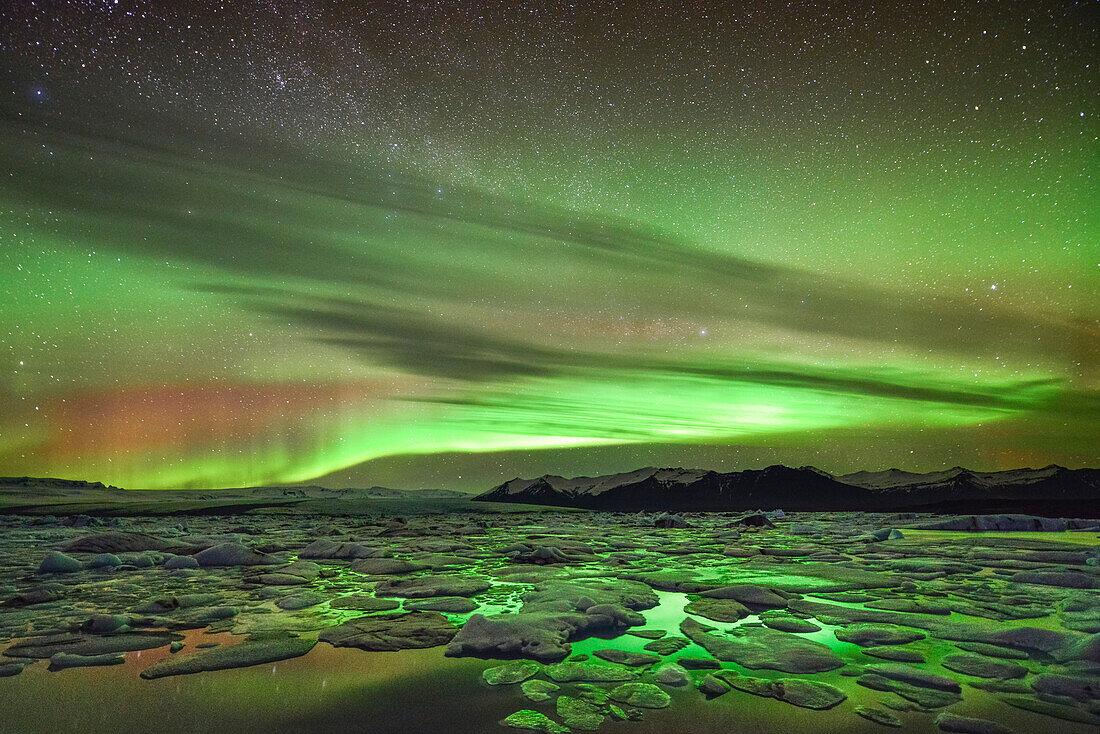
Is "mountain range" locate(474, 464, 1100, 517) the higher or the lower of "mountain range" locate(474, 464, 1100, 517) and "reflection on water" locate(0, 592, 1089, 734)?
the lower

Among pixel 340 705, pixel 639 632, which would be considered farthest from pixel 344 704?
pixel 639 632

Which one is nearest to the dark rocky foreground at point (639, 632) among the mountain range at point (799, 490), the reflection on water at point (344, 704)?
the reflection on water at point (344, 704)

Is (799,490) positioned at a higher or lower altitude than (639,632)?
lower

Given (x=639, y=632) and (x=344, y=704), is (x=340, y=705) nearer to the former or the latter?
(x=344, y=704)

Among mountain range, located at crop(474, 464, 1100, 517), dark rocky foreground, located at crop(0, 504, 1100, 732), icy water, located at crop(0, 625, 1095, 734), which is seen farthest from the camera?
mountain range, located at crop(474, 464, 1100, 517)

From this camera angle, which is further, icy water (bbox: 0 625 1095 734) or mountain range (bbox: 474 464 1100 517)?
mountain range (bbox: 474 464 1100 517)

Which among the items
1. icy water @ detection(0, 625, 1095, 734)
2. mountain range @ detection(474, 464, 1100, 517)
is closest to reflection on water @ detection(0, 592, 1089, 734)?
icy water @ detection(0, 625, 1095, 734)

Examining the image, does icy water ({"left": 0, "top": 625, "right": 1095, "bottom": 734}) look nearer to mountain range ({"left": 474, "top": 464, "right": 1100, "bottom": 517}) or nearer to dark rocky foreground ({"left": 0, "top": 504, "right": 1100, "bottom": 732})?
dark rocky foreground ({"left": 0, "top": 504, "right": 1100, "bottom": 732})
